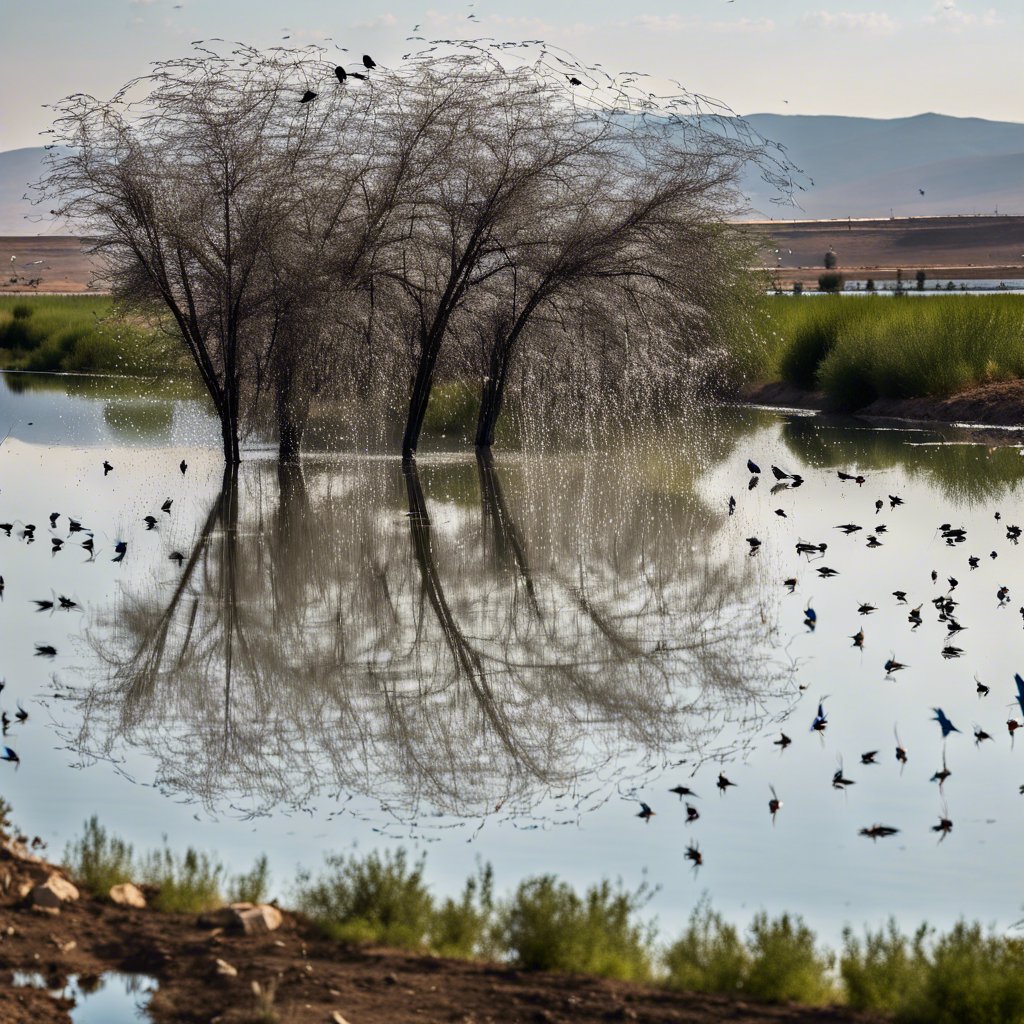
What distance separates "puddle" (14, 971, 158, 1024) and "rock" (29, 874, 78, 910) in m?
0.59

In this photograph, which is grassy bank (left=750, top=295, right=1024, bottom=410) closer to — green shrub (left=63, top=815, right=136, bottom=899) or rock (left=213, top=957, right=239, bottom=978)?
green shrub (left=63, top=815, right=136, bottom=899)

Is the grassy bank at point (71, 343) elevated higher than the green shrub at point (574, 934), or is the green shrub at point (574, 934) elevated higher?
the grassy bank at point (71, 343)

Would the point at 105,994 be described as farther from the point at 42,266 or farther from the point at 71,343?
the point at 42,266

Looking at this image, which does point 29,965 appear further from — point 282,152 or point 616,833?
point 282,152

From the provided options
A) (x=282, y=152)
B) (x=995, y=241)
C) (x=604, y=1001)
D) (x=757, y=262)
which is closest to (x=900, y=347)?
(x=757, y=262)

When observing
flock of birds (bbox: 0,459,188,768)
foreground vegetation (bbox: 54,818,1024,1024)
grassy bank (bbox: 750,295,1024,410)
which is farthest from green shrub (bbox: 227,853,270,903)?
grassy bank (bbox: 750,295,1024,410)

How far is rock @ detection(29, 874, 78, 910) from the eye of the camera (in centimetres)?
645

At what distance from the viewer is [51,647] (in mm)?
11438

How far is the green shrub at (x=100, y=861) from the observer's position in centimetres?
682

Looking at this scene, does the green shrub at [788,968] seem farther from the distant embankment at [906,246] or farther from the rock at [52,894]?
the distant embankment at [906,246]

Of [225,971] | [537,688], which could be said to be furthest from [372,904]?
[537,688]

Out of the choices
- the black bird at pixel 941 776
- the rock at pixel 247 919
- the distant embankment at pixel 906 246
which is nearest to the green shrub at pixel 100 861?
the rock at pixel 247 919

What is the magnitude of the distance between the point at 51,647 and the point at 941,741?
632cm

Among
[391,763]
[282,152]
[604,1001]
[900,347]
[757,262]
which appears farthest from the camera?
[757,262]
